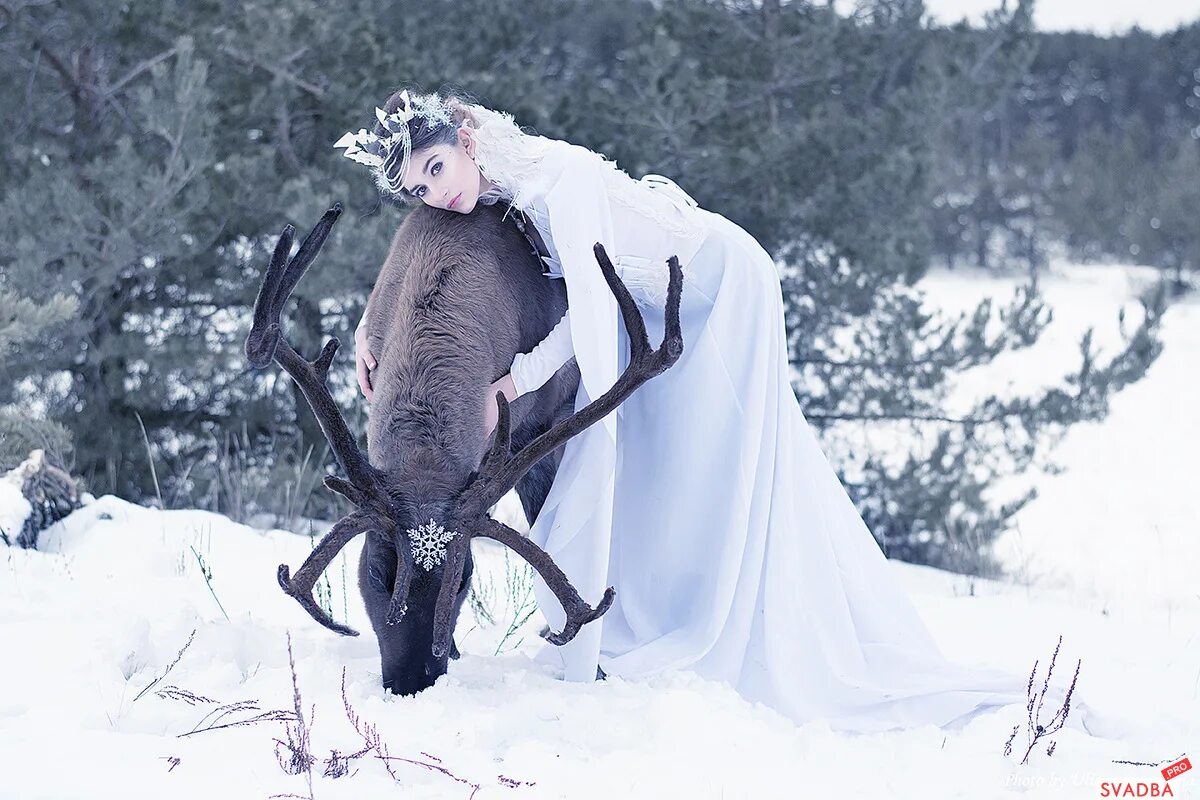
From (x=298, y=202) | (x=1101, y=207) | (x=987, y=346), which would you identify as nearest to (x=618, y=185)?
(x=298, y=202)

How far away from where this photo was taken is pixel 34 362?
22.1 ft

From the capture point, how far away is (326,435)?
2904 mm

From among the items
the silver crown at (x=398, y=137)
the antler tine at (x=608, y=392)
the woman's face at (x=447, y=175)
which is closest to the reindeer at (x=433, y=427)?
the antler tine at (x=608, y=392)

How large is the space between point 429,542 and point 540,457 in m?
0.38

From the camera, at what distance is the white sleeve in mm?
3223

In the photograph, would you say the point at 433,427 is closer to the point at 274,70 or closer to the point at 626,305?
the point at 626,305

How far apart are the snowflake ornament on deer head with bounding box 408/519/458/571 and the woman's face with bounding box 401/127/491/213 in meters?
1.01

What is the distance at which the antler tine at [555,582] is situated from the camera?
289cm

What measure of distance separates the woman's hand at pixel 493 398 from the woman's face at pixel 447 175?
55 cm

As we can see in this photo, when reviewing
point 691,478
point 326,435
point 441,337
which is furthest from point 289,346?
point 691,478

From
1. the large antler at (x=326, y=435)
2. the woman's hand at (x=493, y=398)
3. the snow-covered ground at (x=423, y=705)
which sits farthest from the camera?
the woman's hand at (x=493, y=398)

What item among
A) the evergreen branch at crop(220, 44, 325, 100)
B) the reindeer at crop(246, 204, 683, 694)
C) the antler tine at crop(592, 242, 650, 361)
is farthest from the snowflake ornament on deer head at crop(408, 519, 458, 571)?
the evergreen branch at crop(220, 44, 325, 100)

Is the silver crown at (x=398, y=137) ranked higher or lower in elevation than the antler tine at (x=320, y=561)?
higher

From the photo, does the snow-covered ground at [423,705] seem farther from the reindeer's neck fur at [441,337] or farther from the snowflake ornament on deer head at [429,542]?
the reindeer's neck fur at [441,337]
